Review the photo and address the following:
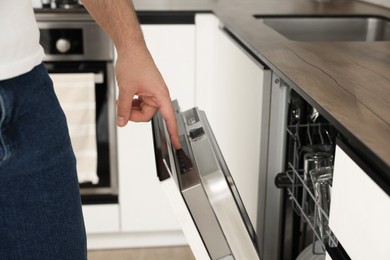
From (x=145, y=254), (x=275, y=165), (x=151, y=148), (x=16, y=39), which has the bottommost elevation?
(x=145, y=254)

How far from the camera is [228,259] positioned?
985 mm

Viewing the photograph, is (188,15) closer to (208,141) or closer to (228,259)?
(208,141)

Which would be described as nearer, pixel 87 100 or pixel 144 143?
pixel 87 100

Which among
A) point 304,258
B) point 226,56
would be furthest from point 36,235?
point 226,56

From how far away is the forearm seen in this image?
1050mm

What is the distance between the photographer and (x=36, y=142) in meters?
0.90

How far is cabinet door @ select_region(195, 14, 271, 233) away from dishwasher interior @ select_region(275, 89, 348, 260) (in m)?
0.07

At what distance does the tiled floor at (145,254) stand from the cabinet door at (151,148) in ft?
0.29

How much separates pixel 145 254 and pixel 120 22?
4.90ft

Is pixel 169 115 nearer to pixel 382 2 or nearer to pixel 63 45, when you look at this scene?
pixel 63 45

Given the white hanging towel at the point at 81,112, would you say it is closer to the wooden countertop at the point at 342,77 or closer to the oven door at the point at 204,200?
the wooden countertop at the point at 342,77

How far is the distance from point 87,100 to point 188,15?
45 cm

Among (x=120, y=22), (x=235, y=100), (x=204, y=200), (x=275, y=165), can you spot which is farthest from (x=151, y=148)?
(x=204, y=200)

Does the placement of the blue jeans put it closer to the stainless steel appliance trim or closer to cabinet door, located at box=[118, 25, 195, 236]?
the stainless steel appliance trim
